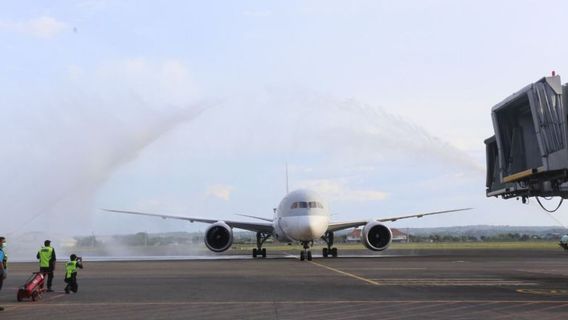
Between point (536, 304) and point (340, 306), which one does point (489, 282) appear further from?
point (340, 306)

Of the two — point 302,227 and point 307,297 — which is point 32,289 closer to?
point 307,297

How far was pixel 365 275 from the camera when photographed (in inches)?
895

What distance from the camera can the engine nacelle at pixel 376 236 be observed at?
37.9 m

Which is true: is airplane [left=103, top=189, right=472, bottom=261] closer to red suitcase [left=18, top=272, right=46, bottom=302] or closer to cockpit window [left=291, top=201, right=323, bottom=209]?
cockpit window [left=291, top=201, right=323, bottom=209]

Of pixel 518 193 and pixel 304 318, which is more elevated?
pixel 518 193

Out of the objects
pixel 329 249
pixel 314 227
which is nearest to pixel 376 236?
pixel 329 249

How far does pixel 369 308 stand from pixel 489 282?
26.1 feet

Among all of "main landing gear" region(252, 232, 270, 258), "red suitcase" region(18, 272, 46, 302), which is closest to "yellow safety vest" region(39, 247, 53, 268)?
"red suitcase" region(18, 272, 46, 302)

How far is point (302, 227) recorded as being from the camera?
35375mm

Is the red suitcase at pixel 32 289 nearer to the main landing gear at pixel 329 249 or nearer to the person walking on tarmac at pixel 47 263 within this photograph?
the person walking on tarmac at pixel 47 263

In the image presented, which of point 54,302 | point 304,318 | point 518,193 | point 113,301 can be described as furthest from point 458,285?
point 54,302

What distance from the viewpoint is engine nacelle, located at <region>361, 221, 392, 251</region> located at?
3794cm

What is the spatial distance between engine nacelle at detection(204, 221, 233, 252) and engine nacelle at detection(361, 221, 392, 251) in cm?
782

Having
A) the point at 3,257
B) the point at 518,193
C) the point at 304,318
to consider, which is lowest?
the point at 304,318
